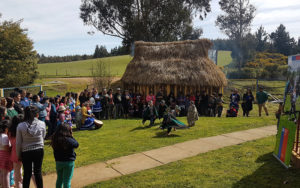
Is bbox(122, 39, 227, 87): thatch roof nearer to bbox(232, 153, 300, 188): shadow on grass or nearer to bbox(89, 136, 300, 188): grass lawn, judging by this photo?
bbox(89, 136, 300, 188): grass lawn

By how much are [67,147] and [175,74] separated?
41.0 ft

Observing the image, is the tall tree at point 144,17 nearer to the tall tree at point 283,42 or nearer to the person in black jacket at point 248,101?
the person in black jacket at point 248,101

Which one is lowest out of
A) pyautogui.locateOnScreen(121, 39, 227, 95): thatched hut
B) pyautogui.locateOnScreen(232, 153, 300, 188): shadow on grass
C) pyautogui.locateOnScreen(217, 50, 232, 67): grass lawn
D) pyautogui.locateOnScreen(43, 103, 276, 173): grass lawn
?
pyautogui.locateOnScreen(43, 103, 276, 173): grass lawn

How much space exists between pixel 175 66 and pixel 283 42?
163 ft

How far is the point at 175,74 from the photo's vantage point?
53.3ft

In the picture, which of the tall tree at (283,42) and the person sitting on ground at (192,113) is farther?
the tall tree at (283,42)

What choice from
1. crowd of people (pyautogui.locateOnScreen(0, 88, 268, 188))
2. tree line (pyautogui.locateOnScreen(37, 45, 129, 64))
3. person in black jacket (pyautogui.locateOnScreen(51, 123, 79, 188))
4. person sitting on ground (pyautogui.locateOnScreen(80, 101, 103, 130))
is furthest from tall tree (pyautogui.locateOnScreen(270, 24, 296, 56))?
person in black jacket (pyautogui.locateOnScreen(51, 123, 79, 188))

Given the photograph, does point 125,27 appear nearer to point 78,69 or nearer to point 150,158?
point 150,158

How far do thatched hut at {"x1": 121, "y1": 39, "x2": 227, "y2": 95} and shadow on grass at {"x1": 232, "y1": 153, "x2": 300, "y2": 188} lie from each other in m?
10.2

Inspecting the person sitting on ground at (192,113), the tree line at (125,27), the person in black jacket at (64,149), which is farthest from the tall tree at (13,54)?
the person in black jacket at (64,149)

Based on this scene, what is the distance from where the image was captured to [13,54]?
20.7 metres

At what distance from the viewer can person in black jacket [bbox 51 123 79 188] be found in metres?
4.41

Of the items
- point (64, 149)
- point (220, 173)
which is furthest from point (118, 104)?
point (64, 149)

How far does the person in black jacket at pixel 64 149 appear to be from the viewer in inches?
173
